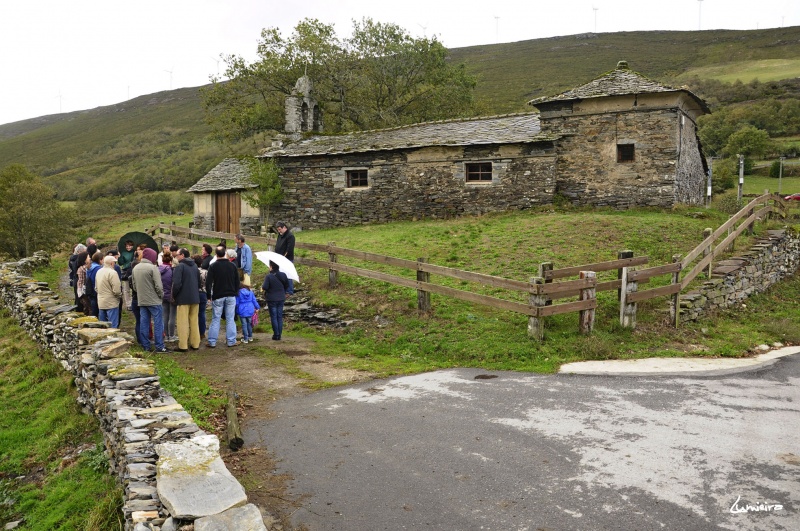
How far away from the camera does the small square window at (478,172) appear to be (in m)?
21.5

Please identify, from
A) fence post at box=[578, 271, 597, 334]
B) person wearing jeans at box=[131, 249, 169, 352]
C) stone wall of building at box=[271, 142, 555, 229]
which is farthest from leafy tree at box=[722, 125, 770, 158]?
person wearing jeans at box=[131, 249, 169, 352]

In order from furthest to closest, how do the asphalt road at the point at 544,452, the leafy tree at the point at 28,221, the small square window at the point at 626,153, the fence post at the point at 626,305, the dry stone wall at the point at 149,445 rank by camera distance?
the leafy tree at the point at 28,221
the small square window at the point at 626,153
the fence post at the point at 626,305
the asphalt road at the point at 544,452
the dry stone wall at the point at 149,445

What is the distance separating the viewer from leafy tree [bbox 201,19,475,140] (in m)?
35.0

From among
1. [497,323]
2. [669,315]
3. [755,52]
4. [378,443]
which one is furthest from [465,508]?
[755,52]

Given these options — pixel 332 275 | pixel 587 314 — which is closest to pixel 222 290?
pixel 332 275

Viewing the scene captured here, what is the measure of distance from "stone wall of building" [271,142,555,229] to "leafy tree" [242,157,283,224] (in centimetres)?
42

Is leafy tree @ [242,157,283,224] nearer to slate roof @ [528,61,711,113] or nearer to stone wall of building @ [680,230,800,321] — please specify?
slate roof @ [528,61,711,113]

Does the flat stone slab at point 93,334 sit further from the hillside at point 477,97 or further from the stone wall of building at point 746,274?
the hillside at point 477,97

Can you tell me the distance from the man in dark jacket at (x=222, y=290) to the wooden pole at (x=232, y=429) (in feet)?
12.0

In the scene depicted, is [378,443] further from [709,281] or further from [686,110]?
[686,110]

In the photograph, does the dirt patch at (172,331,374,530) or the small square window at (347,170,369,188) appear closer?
the dirt patch at (172,331,374,530)

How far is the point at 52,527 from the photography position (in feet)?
19.7

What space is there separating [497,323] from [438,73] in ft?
100

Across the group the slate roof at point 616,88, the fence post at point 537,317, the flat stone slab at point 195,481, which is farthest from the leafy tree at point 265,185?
the flat stone slab at point 195,481
